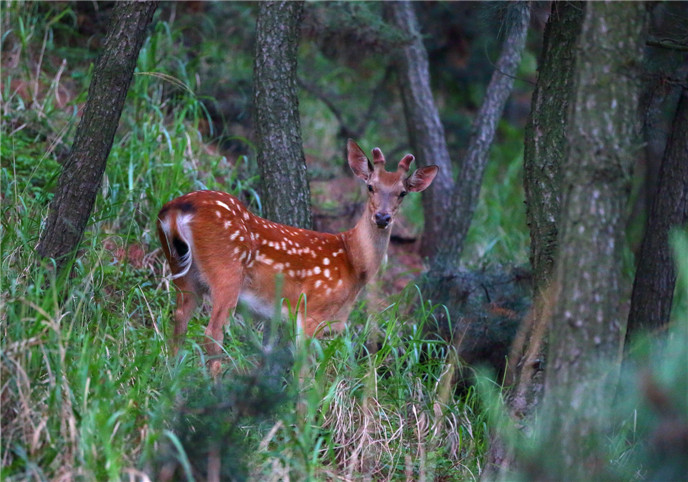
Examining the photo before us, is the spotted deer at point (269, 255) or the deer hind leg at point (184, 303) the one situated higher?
the spotted deer at point (269, 255)

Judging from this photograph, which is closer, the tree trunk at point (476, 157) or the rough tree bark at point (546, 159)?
the rough tree bark at point (546, 159)

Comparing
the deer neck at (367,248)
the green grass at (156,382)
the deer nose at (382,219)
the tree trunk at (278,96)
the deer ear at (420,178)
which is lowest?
the green grass at (156,382)

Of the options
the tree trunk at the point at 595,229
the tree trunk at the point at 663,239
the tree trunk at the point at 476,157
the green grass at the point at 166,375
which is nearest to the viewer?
the tree trunk at the point at 595,229

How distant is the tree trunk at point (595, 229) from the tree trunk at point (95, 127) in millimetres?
2375

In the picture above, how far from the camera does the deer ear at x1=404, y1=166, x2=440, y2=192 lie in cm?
566

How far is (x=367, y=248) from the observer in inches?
221

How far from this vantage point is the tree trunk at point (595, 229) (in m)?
3.04

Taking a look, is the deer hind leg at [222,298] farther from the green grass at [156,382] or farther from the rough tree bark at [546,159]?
the rough tree bark at [546,159]

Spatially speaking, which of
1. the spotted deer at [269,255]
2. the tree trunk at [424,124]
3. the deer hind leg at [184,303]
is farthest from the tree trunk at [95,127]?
the tree trunk at [424,124]

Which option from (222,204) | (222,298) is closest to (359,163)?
(222,204)

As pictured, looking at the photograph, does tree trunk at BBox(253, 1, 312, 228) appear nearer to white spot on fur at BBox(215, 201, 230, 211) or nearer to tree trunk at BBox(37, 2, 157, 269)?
white spot on fur at BBox(215, 201, 230, 211)

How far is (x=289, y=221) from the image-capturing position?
558 centimetres

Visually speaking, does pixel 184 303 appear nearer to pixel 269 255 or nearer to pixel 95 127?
pixel 269 255

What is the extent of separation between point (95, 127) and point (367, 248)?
2113 millimetres
